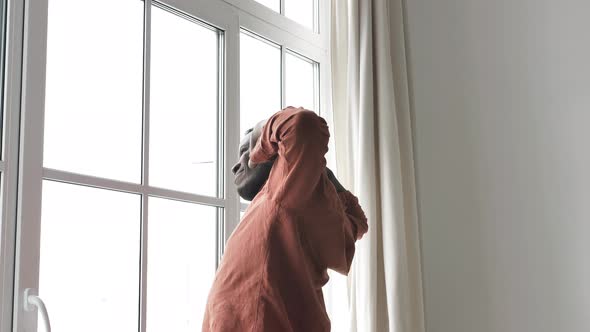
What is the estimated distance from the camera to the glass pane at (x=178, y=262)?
1751 millimetres

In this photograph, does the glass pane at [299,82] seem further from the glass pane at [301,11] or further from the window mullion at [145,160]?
the window mullion at [145,160]

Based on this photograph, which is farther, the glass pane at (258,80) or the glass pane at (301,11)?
the glass pane at (301,11)

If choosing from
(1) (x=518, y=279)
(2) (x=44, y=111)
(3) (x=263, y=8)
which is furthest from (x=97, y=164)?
(1) (x=518, y=279)

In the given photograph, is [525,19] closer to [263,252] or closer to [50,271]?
[263,252]

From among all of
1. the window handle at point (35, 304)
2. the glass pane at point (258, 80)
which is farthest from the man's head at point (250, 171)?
the glass pane at point (258, 80)

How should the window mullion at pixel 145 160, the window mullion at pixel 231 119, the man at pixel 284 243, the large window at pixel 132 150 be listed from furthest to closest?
the window mullion at pixel 231 119 < the window mullion at pixel 145 160 < the large window at pixel 132 150 < the man at pixel 284 243

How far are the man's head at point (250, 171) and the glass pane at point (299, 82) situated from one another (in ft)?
2.65

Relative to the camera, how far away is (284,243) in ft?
4.49

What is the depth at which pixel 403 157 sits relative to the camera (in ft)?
7.75

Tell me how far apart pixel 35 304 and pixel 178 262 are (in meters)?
0.49

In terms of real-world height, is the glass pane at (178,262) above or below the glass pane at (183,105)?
below

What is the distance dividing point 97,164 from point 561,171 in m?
1.51

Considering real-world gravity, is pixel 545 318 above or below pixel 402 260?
below

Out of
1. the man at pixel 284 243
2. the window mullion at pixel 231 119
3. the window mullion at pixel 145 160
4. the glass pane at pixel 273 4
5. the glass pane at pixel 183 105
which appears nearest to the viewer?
the man at pixel 284 243
